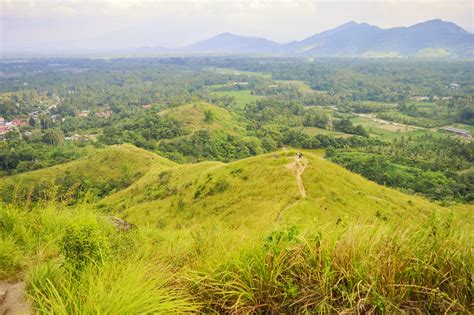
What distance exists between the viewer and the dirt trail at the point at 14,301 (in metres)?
3.64

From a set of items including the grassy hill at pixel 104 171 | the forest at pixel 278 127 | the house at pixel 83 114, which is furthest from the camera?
the house at pixel 83 114

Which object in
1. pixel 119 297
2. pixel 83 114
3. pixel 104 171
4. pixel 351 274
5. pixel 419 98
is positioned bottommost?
pixel 419 98

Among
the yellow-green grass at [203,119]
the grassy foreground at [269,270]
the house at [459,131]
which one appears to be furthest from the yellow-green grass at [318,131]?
the grassy foreground at [269,270]

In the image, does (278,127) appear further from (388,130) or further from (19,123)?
(19,123)

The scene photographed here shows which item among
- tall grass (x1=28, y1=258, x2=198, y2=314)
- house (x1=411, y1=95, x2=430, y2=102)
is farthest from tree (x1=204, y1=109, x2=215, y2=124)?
house (x1=411, y1=95, x2=430, y2=102)

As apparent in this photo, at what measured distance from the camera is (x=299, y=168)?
101 feet

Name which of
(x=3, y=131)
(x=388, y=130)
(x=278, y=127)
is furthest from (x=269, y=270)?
(x=3, y=131)

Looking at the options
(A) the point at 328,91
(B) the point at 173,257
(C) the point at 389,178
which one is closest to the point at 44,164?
(C) the point at 389,178

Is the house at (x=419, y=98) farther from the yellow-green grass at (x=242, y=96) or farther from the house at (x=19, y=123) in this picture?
→ the house at (x=19, y=123)

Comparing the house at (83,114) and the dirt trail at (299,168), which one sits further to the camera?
the house at (83,114)

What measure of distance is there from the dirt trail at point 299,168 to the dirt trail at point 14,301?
24.3 meters

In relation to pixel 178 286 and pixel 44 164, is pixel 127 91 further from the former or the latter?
pixel 178 286

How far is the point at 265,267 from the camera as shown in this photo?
370 cm

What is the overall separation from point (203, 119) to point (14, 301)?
302 ft
